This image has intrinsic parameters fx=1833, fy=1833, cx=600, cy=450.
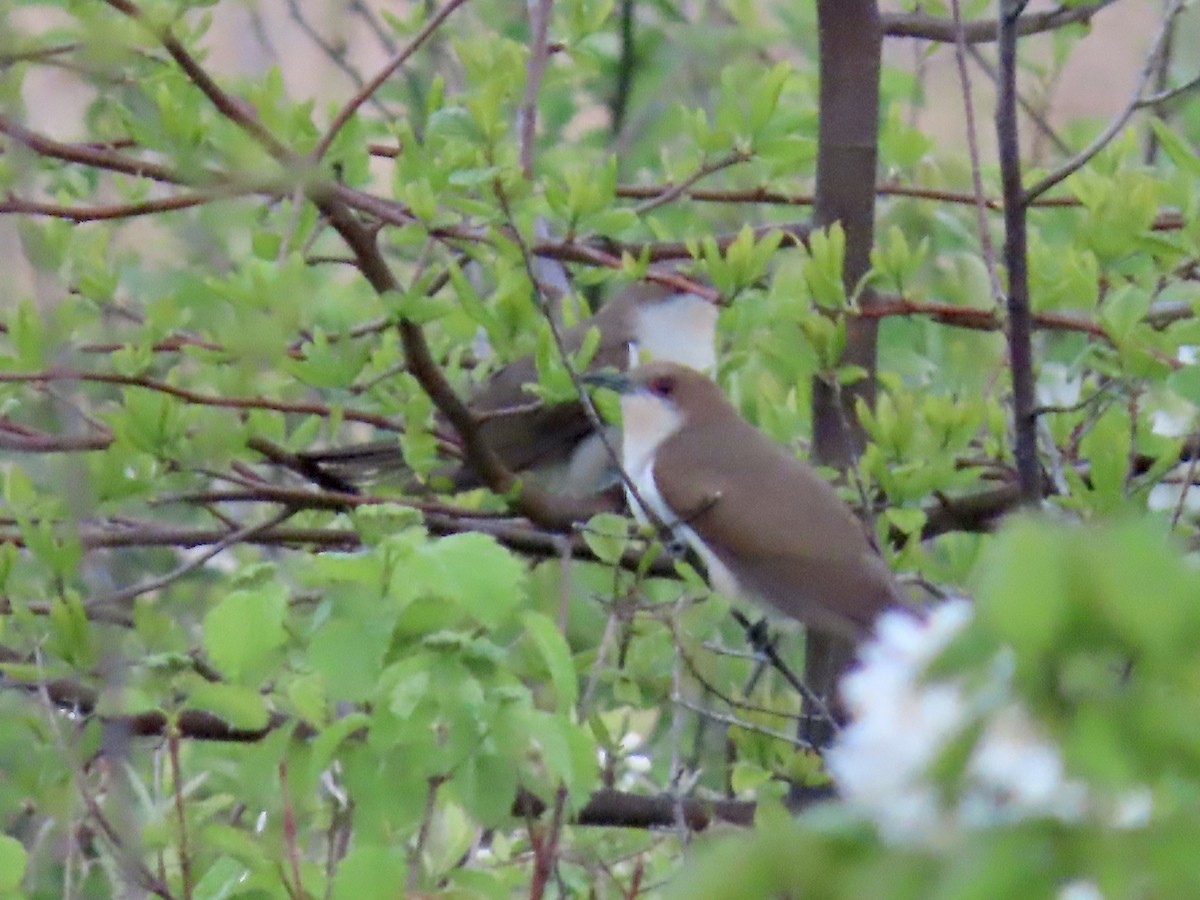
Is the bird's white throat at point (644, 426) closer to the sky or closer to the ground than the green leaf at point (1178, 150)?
closer to the sky

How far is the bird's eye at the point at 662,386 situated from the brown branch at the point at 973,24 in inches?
36.7

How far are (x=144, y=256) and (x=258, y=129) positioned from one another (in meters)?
2.48

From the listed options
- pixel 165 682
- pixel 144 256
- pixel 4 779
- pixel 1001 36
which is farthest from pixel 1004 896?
pixel 144 256

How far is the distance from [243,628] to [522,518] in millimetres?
Answer: 1232

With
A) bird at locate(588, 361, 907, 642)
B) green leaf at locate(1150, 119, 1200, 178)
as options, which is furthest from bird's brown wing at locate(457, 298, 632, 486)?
green leaf at locate(1150, 119, 1200, 178)

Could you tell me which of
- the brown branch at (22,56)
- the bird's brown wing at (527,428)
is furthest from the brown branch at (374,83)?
the bird's brown wing at (527,428)

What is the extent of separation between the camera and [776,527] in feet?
10.9

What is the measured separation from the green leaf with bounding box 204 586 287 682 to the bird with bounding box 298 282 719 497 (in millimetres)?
1311

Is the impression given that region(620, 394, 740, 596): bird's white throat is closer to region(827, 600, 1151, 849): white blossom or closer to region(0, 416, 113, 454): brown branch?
region(0, 416, 113, 454): brown branch

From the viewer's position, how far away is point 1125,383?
7.57 ft

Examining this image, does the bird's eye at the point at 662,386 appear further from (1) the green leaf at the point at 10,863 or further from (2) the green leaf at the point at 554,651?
(1) the green leaf at the point at 10,863

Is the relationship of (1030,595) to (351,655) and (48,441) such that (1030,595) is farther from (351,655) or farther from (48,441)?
(48,441)

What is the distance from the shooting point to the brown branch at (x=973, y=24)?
267 centimetres

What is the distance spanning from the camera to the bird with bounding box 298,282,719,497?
11.0 feet
